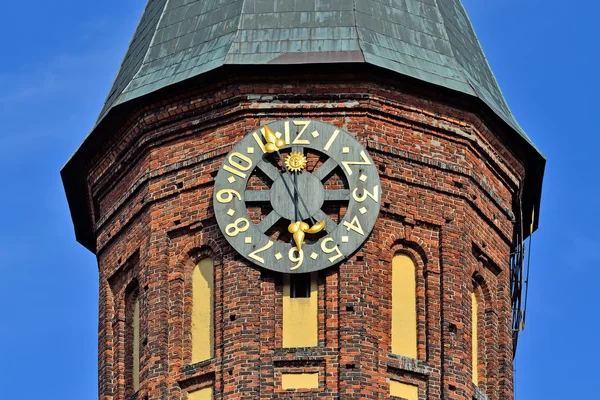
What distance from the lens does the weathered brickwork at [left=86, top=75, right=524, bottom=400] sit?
38375 millimetres

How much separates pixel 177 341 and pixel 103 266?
297 centimetres

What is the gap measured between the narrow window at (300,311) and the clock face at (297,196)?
27 cm

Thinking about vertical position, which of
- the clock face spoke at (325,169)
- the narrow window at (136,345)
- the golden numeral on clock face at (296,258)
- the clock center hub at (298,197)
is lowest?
the narrow window at (136,345)

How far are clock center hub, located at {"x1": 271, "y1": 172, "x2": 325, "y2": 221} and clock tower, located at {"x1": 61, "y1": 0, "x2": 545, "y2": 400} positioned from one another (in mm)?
30

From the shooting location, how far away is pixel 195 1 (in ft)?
139

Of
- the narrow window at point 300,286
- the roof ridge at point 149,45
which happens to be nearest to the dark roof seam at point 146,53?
the roof ridge at point 149,45

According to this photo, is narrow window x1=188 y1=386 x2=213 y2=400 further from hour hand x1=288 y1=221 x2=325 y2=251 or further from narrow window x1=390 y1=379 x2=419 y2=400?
narrow window x1=390 y1=379 x2=419 y2=400

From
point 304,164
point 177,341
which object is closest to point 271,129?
point 304,164

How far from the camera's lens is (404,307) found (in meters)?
39.2

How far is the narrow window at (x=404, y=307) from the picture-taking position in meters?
38.8

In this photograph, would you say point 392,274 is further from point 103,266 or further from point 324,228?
point 103,266

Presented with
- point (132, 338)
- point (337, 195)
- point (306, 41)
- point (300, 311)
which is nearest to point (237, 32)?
point (306, 41)

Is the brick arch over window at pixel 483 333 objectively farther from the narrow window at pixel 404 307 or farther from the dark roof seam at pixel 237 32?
the dark roof seam at pixel 237 32

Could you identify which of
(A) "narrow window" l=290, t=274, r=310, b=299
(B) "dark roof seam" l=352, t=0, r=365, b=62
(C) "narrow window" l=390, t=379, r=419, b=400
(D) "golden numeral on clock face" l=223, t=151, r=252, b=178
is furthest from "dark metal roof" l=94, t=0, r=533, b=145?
(C) "narrow window" l=390, t=379, r=419, b=400
